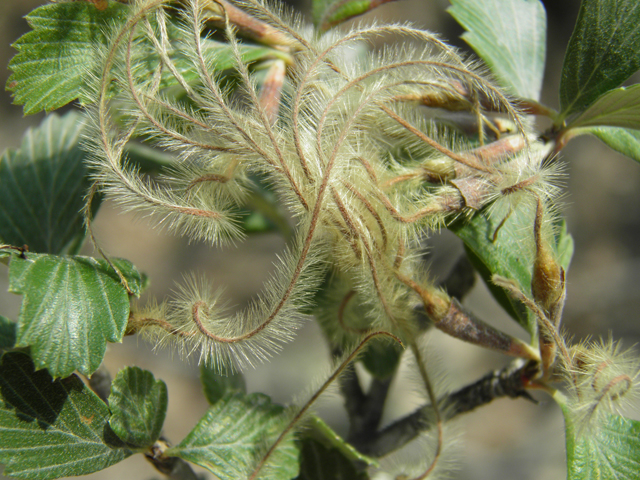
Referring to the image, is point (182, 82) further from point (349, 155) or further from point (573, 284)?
point (573, 284)

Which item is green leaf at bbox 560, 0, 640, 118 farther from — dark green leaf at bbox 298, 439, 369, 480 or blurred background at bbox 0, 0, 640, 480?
blurred background at bbox 0, 0, 640, 480

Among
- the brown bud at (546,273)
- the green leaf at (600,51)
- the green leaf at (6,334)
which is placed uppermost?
the green leaf at (600,51)

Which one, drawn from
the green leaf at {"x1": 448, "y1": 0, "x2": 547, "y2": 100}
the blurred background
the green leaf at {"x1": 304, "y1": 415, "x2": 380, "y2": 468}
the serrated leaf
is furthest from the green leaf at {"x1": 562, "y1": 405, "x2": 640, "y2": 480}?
the blurred background

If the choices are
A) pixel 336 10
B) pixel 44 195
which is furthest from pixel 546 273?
pixel 44 195

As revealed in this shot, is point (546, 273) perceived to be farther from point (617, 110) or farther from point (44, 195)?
point (44, 195)

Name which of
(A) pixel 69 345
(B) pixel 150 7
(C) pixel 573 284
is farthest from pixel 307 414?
(C) pixel 573 284

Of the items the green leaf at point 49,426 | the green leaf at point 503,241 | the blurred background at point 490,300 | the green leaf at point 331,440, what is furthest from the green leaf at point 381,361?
the blurred background at point 490,300

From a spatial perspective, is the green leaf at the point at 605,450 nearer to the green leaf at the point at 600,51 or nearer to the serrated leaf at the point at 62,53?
the green leaf at the point at 600,51
